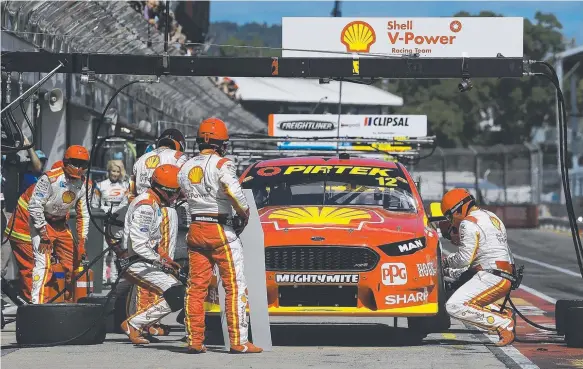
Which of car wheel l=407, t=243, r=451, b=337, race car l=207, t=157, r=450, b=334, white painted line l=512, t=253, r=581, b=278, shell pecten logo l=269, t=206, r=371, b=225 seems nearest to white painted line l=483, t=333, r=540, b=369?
car wheel l=407, t=243, r=451, b=337

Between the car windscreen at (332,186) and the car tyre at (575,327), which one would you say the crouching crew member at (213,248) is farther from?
the car tyre at (575,327)

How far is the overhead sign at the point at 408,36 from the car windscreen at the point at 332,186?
45.3 inches

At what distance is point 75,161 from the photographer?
41.3 ft

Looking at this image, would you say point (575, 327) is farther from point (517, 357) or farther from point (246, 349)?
point (246, 349)

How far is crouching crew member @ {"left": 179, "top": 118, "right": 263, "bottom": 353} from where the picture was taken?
1009 cm

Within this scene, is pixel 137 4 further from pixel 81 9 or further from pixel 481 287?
pixel 481 287

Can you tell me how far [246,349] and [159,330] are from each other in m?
1.92

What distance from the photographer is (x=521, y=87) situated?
8031cm

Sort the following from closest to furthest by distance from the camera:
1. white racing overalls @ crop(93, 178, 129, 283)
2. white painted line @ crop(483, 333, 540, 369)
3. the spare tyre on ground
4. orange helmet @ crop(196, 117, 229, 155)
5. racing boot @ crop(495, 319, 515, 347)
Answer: white painted line @ crop(483, 333, 540, 369), orange helmet @ crop(196, 117, 229, 155), the spare tyre on ground, racing boot @ crop(495, 319, 515, 347), white racing overalls @ crop(93, 178, 129, 283)

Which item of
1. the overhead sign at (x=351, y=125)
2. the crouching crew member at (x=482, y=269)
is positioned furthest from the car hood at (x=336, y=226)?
the overhead sign at (x=351, y=125)

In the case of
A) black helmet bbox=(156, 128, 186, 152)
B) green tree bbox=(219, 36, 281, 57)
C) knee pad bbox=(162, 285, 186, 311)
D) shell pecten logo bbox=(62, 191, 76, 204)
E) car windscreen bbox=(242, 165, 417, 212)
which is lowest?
knee pad bbox=(162, 285, 186, 311)

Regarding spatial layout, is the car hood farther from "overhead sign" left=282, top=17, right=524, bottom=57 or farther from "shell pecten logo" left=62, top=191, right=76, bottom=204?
"shell pecten logo" left=62, top=191, right=76, bottom=204

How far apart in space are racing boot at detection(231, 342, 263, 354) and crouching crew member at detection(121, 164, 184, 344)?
2.94 ft

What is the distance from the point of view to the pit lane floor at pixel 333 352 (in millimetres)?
9445
